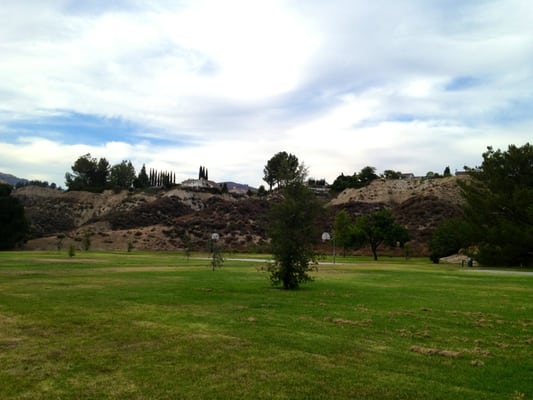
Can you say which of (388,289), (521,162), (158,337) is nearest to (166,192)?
(521,162)

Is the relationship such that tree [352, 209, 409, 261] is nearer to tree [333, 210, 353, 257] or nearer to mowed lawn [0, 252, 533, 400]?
tree [333, 210, 353, 257]

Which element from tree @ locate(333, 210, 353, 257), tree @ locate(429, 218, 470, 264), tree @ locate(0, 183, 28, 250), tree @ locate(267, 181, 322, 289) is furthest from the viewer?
tree @ locate(0, 183, 28, 250)

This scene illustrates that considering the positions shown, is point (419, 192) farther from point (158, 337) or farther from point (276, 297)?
point (158, 337)

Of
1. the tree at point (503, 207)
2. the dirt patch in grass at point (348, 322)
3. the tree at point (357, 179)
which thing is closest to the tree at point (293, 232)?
the dirt patch in grass at point (348, 322)

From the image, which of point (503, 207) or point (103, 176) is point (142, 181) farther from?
point (503, 207)

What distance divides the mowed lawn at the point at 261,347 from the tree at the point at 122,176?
A: 146814 mm

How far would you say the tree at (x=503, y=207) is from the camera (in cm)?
5247

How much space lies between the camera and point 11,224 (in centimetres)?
8819

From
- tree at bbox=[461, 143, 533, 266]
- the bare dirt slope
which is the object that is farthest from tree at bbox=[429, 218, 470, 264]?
the bare dirt slope

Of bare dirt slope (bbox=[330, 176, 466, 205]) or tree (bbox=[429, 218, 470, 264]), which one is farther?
bare dirt slope (bbox=[330, 176, 466, 205])

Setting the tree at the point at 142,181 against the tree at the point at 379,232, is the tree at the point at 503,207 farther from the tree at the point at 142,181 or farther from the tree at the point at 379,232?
the tree at the point at 142,181

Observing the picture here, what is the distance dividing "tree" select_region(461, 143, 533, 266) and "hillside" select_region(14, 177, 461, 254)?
26060mm

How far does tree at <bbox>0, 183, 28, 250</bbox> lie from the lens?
284 ft

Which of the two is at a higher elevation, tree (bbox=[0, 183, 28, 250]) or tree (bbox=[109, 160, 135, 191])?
tree (bbox=[109, 160, 135, 191])
